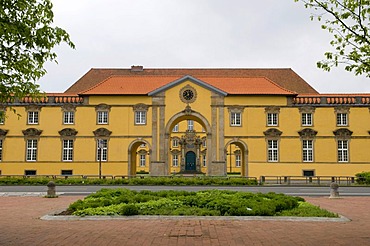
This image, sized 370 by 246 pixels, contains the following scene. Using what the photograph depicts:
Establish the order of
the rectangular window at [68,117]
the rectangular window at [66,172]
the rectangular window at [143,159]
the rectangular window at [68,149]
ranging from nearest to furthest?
the rectangular window at [66,172]
the rectangular window at [68,149]
the rectangular window at [68,117]
the rectangular window at [143,159]

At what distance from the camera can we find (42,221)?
12.5 meters

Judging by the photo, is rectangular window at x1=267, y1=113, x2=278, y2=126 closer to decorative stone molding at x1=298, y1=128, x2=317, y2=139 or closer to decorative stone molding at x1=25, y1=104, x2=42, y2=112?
decorative stone molding at x1=298, y1=128, x2=317, y2=139

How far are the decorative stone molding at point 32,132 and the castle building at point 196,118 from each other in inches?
3.9

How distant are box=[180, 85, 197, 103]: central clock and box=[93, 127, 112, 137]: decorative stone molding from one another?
7.99 meters

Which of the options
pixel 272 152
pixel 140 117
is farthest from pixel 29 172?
pixel 272 152

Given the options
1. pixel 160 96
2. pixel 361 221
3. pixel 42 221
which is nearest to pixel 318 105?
pixel 160 96

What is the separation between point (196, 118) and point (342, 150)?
1452cm

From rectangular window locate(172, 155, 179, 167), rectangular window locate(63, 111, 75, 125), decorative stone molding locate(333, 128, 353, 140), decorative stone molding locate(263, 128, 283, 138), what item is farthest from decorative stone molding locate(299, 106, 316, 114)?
rectangular window locate(172, 155, 179, 167)

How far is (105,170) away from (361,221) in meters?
31.6

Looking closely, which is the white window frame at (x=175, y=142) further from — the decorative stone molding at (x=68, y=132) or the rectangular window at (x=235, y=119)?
the decorative stone molding at (x=68, y=132)

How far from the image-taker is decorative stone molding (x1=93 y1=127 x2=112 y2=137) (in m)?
41.8

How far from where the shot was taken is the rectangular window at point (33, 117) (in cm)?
4250

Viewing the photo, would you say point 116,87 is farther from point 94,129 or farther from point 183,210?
point 183,210

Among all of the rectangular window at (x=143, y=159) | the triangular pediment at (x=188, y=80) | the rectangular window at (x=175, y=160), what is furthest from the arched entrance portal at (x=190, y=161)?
the triangular pediment at (x=188, y=80)
